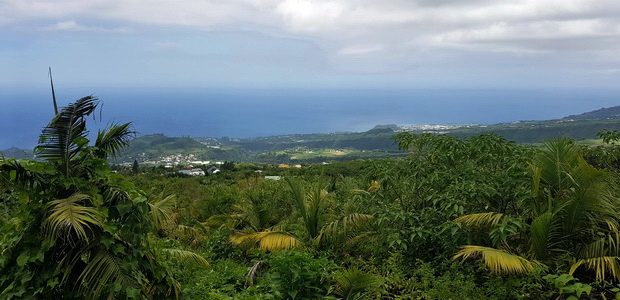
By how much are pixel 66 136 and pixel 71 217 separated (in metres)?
0.71

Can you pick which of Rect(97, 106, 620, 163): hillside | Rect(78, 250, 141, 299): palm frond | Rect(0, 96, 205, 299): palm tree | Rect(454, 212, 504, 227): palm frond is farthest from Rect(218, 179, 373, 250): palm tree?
Rect(97, 106, 620, 163): hillside

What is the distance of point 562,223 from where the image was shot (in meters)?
5.02

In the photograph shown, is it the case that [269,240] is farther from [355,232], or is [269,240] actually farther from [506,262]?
[506,262]

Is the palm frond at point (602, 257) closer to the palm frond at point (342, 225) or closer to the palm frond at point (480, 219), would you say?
the palm frond at point (480, 219)

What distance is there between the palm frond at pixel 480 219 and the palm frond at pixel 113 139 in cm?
367

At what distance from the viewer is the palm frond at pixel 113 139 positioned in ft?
12.2

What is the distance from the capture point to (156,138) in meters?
99.4

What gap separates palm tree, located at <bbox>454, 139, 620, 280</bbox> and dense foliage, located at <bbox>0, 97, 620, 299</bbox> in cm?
2

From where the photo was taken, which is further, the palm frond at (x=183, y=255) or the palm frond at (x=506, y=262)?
the palm frond at (x=183, y=255)

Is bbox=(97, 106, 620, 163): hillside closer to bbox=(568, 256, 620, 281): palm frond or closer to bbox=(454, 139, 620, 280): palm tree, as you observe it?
bbox=(454, 139, 620, 280): palm tree

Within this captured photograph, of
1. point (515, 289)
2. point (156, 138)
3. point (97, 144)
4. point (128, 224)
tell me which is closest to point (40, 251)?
point (128, 224)

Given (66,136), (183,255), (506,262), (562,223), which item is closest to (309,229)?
(183,255)

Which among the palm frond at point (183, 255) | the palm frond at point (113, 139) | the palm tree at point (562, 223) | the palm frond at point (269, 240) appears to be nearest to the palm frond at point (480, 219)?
the palm tree at point (562, 223)

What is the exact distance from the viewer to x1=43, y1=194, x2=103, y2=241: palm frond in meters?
3.12
